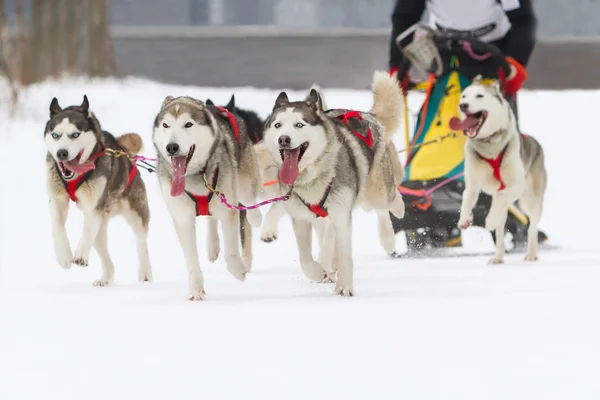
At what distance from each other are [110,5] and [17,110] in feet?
8.42

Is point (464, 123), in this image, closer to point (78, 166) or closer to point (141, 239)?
point (141, 239)

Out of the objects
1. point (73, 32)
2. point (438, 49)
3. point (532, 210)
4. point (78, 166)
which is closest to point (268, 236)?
point (78, 166)

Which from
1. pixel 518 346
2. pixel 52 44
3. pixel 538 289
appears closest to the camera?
pixel 518 346

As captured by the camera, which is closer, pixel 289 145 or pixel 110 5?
pixel 289 145

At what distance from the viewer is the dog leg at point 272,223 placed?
13.1 ft

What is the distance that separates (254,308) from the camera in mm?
3562

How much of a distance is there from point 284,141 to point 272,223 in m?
0.72

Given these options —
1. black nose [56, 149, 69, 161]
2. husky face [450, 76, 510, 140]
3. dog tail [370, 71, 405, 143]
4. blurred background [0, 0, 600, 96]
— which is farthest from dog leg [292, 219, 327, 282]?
blurred background [0, 0, 600, 96]

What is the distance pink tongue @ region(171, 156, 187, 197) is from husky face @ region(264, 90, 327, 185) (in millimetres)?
290

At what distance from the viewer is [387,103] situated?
4348mm

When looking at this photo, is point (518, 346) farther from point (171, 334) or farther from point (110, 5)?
point (110, 5)

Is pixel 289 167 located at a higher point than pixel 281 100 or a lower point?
lower

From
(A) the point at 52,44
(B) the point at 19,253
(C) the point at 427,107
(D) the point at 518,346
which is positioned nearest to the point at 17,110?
(A) the point at 52,44

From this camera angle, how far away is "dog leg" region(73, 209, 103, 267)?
3955 millimetres
